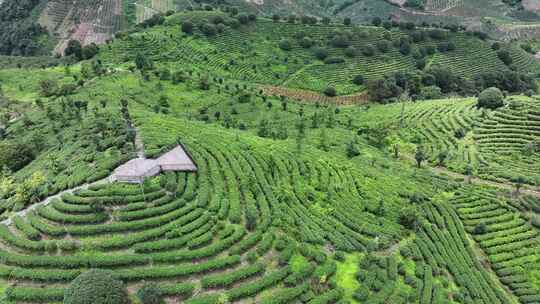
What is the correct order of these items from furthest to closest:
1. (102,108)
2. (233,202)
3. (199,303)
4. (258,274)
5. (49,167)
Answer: (102,108) → (49,167) → (233,202) → (258,274) → (199,303)

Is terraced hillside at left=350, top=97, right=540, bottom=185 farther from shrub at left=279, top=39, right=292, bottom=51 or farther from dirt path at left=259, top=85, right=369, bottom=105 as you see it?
shrub at left=279, top=39, right=292, bottom=51

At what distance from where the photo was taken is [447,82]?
10162 centimetres

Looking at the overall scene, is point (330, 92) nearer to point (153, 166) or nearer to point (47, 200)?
point (153, 166)

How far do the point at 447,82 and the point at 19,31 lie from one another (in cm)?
12424

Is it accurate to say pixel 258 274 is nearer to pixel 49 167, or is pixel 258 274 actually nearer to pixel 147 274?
pixel 147 274

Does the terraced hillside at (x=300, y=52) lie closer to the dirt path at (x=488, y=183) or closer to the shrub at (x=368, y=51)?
the shrub at (x=368, y=51)

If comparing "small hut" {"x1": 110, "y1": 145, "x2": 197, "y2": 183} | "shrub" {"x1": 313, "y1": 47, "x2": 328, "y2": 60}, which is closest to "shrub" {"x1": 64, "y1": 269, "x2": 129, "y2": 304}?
"small hut" {"x1": 110, "y1": 145, "x2": 197, "y2": 183}

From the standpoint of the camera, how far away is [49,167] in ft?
131

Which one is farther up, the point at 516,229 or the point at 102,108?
the point at 102,108

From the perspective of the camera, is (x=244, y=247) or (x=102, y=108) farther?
(x=102, y=108)

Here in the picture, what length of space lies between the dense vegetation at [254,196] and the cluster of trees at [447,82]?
555 inches

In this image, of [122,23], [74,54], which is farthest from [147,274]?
[122,23]

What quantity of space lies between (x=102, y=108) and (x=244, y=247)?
36087 millimetres

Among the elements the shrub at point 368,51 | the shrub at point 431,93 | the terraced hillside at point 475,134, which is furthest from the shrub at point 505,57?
the terraced hillside at point 475,134
